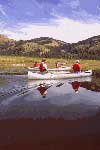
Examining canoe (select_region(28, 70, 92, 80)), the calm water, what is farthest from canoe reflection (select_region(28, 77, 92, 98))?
the calm water

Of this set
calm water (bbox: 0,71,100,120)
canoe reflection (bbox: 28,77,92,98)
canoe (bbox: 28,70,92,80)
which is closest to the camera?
calm water (bbox: 0,71,100,120)

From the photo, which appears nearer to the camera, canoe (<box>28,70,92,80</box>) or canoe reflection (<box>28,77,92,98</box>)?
canoe reflection (<box>28,77,92,98</box>)

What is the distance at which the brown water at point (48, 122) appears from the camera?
1509 cm

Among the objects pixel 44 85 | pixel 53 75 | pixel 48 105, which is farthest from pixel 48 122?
Result: pixel 53 75

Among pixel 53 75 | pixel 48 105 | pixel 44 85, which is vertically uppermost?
pixel 53 75

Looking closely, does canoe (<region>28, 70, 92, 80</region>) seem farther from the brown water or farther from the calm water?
the brown water

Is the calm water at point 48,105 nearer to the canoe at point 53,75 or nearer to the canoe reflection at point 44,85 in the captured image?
the canoe reflection at point 44,85

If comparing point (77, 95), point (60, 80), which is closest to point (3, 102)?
point (77, 95)

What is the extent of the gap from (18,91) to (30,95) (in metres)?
1.87

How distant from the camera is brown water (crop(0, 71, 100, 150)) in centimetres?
1509

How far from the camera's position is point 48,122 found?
60.4 feet

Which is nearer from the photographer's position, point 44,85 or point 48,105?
point 48,105

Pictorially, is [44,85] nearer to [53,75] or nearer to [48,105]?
[53,75]

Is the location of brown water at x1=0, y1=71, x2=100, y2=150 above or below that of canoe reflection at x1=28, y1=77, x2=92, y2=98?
above
